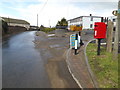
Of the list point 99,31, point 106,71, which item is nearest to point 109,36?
point 99,31

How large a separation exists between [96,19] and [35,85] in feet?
164

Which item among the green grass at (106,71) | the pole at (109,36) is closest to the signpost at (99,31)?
the pole at (109,36)

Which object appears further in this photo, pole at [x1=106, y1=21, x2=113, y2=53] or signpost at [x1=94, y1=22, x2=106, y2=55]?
pole at [x1=106, y1=21, x2=113, y2=53]

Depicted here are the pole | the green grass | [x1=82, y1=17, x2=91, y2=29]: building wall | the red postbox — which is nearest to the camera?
the green grass

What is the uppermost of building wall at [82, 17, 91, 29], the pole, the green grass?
building wall at [82, 17, 91, 29]

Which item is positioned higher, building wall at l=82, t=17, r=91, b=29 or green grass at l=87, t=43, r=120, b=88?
building wall at l=82, t=17, r=91, b=29

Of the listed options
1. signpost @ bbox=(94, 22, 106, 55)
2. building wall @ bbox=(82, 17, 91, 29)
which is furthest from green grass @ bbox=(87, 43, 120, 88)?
building wall @ bbox=(82, 17, 91, 29)

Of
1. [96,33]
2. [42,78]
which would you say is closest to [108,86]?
[42,78]

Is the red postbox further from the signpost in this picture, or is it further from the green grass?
the green grass

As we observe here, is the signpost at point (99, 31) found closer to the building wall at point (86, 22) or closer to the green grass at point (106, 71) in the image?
the green grass at point (106, 71)

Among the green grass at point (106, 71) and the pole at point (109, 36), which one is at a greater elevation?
the pole at point (109, 36)

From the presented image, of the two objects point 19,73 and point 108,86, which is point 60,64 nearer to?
point 19,73

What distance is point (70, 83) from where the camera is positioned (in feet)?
13.2

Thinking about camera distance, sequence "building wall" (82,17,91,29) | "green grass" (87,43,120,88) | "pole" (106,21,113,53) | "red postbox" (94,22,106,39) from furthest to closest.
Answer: "building wall" (82,17,91,29)
"pole" (106,21,113,53)
"red postbox" (94,22,106,39)
"green grass" (87,43,120,88)
